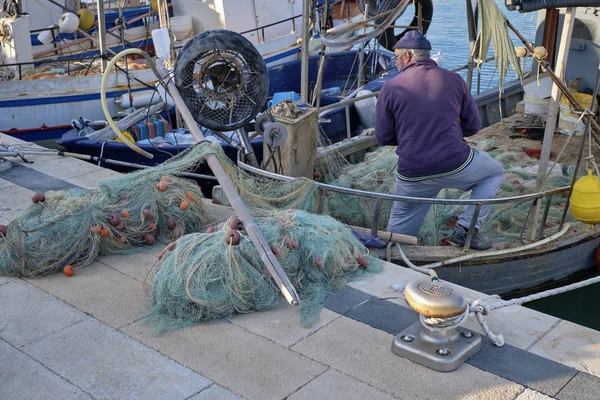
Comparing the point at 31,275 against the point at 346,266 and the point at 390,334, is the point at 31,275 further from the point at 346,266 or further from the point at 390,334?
the point at 390,334

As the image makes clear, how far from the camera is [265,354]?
425 centimetres

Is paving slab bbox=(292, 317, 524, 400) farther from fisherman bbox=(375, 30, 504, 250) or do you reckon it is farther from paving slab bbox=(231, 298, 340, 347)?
fisherman bbox=(375, 30, 504, 250)

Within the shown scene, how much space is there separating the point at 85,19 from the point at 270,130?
32.1 ft

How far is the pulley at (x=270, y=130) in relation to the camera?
611 cm

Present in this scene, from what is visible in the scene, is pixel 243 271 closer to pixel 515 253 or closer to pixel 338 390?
pixel 338 390

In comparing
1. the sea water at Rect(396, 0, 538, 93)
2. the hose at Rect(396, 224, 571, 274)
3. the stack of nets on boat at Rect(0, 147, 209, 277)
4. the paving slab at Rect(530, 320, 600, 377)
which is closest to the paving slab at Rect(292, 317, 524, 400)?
the paving slab at Rect(530, 320, 600, 377)

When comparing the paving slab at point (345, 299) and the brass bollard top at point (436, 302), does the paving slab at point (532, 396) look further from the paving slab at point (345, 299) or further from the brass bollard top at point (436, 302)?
the paving slab at point (345, 299)

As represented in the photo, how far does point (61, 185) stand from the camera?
724 centimetres

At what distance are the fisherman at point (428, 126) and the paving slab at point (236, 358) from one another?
6.51 feet

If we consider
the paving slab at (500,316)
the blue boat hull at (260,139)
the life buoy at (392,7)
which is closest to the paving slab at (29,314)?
the paving slab at (500,316)

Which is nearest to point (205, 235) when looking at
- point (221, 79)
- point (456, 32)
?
point (221, 79)

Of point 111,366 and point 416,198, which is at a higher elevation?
point 416,198

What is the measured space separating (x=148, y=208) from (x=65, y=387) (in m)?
1.98

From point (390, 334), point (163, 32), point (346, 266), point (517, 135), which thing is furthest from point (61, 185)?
point (517, 135)
